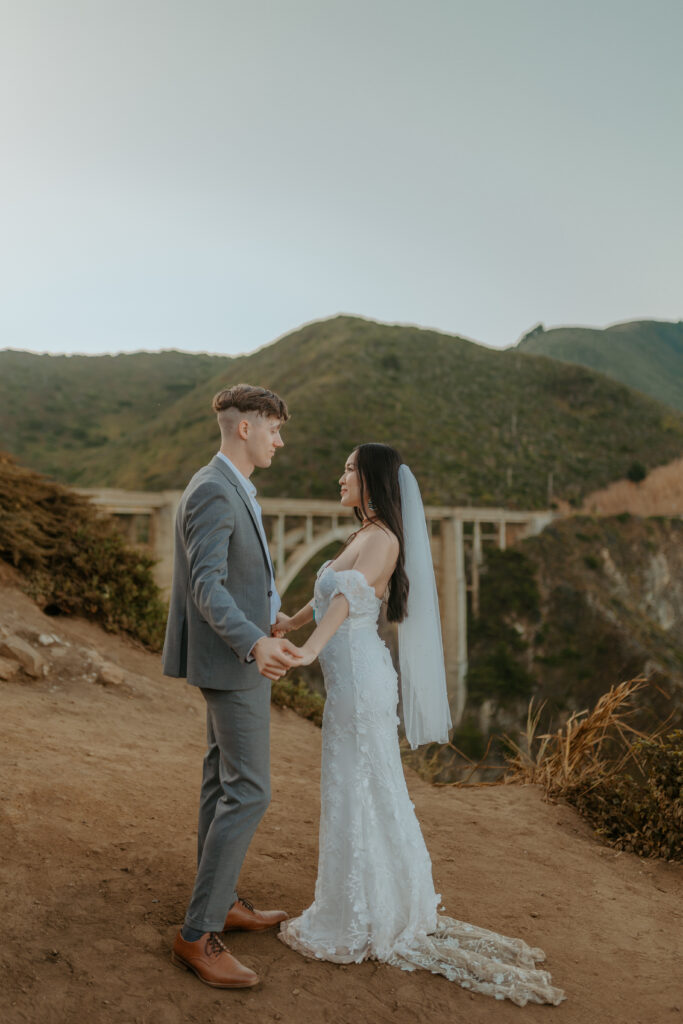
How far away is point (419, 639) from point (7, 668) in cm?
432

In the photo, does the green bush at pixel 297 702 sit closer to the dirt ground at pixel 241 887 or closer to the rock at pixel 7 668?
the dirt ground at pixel 241 887

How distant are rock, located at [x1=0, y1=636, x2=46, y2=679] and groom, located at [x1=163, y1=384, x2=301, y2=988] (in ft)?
13.7

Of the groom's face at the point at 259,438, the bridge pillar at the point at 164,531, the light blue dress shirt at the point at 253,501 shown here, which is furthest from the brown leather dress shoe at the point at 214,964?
the bridge pillar at the point at 164,531

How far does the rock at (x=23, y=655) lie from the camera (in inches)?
259

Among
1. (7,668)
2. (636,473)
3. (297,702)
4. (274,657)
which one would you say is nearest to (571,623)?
(636,473)

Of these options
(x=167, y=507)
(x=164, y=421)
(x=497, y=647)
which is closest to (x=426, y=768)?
(x=167, y=507)

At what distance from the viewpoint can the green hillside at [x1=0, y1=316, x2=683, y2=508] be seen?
47.9 m

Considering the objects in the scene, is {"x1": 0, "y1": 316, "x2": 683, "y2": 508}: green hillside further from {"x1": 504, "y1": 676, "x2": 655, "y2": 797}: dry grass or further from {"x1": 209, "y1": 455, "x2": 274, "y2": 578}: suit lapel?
{"x1": 209, "y1": 455, "x2": 274, "y2": 578}: suit lapel

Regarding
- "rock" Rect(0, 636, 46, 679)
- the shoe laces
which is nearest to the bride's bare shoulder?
the shoe laces

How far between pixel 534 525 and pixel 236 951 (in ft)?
123

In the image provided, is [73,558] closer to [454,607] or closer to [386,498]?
[386,498]

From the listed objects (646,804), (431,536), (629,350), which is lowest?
(646,804)

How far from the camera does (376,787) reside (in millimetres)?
3084

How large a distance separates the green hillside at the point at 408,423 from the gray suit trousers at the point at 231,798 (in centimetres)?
3947
